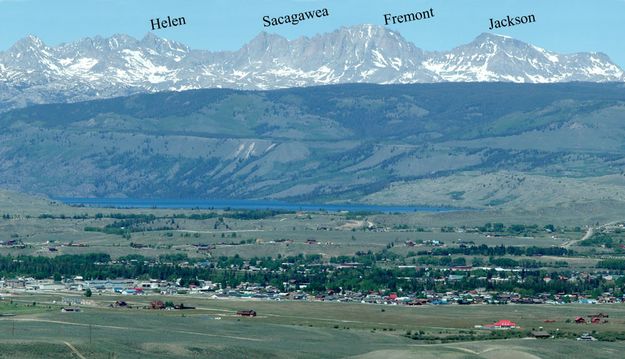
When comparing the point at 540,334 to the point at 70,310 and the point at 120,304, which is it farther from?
the point at 120,304

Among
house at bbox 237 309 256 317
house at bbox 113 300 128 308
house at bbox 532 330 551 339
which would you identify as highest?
house at bbox 113 300 128 308

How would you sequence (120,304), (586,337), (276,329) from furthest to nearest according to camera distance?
(120,304)
(276,329)
(586,337)

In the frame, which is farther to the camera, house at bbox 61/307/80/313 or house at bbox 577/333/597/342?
house at bbox 61/307/80/313

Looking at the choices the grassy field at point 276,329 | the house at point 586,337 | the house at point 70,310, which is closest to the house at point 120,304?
the grassy field at point 276,329

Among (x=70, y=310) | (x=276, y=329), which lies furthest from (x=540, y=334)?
(x=70, y=310)

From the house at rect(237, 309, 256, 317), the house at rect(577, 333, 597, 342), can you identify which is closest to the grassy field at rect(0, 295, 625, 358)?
the house at rect(237, 309, 256, 317)

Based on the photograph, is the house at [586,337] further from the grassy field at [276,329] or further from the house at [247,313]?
the house at [247,313]

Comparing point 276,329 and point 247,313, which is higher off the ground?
point 247,313

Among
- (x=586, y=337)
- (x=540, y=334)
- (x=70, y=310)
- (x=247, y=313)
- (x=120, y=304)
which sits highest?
(x=120, y=304)

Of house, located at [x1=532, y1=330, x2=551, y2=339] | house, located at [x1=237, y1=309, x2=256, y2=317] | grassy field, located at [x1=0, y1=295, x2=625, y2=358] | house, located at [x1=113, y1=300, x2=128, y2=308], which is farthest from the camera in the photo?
house, located at [x1=113, y1=300, x2=128, y2=308]

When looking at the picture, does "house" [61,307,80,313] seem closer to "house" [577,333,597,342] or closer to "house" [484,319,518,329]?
"house" [484,319,518,329]

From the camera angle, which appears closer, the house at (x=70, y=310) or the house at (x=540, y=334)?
the house at (x=540, y=334)

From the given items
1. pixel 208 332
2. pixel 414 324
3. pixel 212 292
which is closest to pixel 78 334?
pixel 208 332
